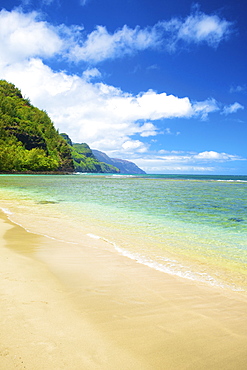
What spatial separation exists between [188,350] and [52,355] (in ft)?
5.55

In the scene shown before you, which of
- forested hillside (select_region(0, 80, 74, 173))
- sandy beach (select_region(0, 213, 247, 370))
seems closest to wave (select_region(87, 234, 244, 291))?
sandy beach (select_region(0, 213, 247, 370))

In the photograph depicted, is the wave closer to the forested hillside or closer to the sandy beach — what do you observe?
the sandy beach

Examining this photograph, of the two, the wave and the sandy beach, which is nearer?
the sandy beach

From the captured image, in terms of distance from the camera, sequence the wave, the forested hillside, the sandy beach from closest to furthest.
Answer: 1. the sandy beach
2. the wave
3. the forested hillside

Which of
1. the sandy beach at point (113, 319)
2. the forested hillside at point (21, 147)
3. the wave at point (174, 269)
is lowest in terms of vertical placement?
the wave at point (174, 269)

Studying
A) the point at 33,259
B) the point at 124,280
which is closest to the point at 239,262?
the point at 124,280

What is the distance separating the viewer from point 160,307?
425 cm

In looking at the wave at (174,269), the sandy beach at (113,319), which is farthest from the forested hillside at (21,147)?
the sandy beach at (113,319)

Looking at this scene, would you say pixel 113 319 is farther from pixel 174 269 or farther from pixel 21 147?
pixel 21 147

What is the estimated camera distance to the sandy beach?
2826 mm

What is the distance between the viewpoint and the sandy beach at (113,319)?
2826mm

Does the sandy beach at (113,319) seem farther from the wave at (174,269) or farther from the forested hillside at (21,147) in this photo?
the forested hillside at (21,147)

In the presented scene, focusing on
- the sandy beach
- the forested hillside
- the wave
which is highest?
the forested hillside

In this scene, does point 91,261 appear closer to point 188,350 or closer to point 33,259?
point 33,259
